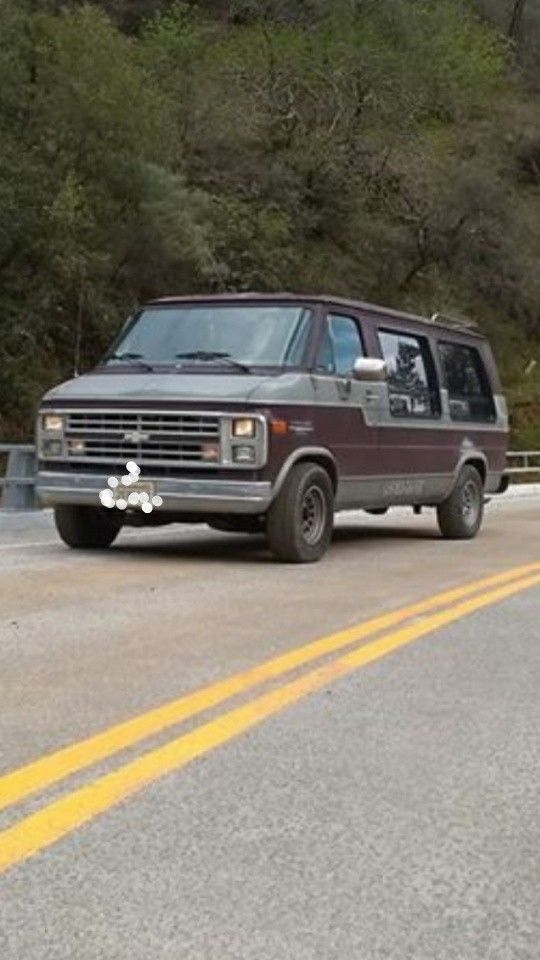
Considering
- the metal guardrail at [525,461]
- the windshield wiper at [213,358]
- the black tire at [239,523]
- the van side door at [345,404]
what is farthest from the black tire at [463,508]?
the metal guardrail at [525,461]

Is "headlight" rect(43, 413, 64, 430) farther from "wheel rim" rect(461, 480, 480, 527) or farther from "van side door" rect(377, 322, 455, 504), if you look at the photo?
"wheel rim" rect(461, 480, 480, 527)

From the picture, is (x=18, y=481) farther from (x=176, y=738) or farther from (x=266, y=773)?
(x=266, y=773)

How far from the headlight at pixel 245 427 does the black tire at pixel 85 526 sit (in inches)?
73.1

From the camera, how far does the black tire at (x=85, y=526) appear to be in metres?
11.2

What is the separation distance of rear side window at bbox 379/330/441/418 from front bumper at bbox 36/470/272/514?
2528 mm

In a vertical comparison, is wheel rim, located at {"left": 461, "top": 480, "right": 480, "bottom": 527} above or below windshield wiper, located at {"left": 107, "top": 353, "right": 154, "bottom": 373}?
below

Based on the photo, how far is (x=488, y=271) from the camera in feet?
160

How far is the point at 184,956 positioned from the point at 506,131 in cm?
5806

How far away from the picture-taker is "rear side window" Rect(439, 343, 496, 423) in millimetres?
13719

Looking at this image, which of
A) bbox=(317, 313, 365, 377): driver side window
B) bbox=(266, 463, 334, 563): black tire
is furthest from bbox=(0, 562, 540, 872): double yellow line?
bbox=(317, 313, 365, 377): driver side window

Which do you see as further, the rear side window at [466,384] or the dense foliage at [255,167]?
the dense foliage at [255,167]

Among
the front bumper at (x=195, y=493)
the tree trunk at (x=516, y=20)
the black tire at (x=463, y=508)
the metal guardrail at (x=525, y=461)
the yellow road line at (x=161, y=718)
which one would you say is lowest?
the metal guardrail at (x=525, y=461)

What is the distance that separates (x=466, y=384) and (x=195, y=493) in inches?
198

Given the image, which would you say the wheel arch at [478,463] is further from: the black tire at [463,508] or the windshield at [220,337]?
the windshield at [220,337]
